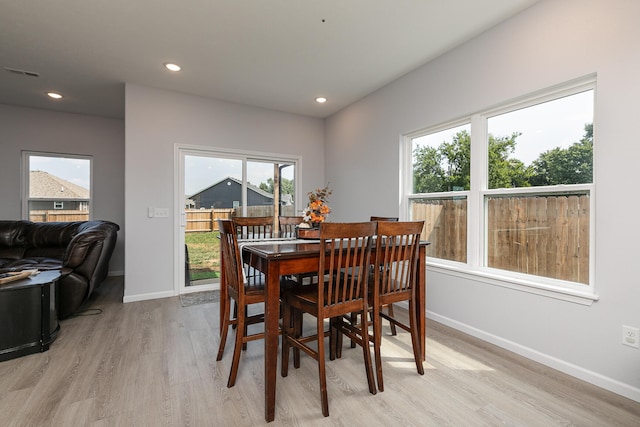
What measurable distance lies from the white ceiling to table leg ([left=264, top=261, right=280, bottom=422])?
201 cm

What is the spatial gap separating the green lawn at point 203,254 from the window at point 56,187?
7.37 ft

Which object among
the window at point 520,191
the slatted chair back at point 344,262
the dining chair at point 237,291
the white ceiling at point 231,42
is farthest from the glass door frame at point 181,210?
the window at point 520,191

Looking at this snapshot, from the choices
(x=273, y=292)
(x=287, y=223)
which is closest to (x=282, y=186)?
(x=287, y=223)

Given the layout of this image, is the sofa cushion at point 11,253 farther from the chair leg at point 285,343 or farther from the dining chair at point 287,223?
the chair leg at point 285,343

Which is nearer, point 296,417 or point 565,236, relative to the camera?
point 296,417

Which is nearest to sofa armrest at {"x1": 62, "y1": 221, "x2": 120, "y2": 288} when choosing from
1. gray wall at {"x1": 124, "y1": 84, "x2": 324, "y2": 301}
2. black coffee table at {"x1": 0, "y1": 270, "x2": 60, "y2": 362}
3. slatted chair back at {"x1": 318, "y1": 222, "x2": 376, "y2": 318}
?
gray wall at {"x1": 124, "y1": 84, "x2": 324, "y2": 301}

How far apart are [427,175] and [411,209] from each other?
1.40 ft

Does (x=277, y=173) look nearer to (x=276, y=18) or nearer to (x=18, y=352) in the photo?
(x=276, y=18)

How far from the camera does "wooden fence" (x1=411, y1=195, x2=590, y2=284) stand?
2.07 metres

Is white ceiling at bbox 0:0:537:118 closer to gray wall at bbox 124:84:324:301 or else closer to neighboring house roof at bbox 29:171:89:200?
gray wall at bbox 124:84:324:301

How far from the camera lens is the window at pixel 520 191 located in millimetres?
2074

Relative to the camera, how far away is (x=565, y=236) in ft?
7.04

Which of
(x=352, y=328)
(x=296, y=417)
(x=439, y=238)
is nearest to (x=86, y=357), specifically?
(x=296, y=417)

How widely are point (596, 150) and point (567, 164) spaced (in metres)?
0.22
